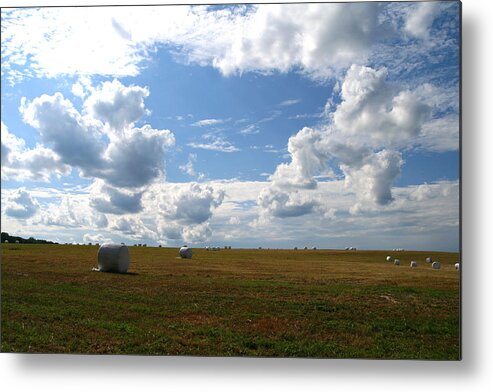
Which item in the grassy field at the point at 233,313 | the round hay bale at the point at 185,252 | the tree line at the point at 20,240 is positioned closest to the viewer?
the grassy field at the point at 233,313

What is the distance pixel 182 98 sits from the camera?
367 inches

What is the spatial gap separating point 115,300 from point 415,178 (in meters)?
6.02

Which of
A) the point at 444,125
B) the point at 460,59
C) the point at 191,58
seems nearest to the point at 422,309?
the point at 444,125

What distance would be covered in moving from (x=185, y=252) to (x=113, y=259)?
2.34 m

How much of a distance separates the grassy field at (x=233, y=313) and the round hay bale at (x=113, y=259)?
642 millimetres

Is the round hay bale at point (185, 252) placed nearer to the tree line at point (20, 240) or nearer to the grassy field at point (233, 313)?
the grassy field at point (233, 313)

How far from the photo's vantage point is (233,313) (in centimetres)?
943

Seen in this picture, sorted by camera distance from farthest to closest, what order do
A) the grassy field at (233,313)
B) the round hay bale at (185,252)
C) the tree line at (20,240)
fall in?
the round hay bale at (185,252)
the tree line at (20,240)
the grassy field at (233,313)

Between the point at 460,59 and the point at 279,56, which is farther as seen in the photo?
the point at 279,56

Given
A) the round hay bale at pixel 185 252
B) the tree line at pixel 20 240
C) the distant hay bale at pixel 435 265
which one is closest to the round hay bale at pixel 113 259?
the round hay bale at pixel 185 252

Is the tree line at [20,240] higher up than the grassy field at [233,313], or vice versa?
the tree line at [20,240]

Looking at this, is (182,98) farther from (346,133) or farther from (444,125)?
(444,125)

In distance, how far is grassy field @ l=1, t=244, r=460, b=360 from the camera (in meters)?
8.61

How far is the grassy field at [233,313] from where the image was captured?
861cm
